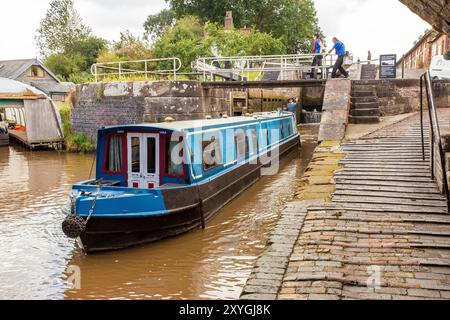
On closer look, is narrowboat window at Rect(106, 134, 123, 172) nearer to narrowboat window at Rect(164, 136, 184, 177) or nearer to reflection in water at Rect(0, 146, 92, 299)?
narrowboat window at Rect(164, 136, 184, 177)

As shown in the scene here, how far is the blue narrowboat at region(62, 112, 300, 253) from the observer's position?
21.9 ft

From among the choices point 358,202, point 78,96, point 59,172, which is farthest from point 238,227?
point 78,96

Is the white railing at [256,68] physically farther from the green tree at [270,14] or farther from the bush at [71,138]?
the green tree at [270,14]

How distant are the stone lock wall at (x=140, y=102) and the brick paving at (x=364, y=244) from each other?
9.17m

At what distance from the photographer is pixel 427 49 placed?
3362 centimetres

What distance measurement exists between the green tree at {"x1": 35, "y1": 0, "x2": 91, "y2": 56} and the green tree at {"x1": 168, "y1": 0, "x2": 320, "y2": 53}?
48.2 feet

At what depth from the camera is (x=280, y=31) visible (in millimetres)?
38094

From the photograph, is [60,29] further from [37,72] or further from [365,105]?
[365,105]

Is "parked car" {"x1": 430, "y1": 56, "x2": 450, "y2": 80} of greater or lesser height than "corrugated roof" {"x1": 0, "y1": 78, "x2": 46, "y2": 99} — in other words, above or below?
above

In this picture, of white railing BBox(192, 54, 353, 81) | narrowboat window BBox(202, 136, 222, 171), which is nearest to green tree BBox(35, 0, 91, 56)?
white railing BBox(192, 54, 353, 81)

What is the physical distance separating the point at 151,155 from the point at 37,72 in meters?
32.1

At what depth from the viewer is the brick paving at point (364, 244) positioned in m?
4.15

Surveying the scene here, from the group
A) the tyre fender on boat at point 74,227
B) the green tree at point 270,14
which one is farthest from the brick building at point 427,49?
the tyre fender on boat at point 74,227

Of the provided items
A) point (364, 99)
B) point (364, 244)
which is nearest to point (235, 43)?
point (364, 99)
